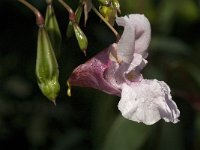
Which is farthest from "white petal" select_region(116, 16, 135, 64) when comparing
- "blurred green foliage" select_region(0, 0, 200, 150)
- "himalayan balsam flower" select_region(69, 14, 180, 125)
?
"blurred green foliage" select_region(0, 0, 200, 150)

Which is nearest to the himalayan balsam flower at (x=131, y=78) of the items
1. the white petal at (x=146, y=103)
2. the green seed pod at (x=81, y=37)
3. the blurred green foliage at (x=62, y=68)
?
the white petal at (x=146, y=103)

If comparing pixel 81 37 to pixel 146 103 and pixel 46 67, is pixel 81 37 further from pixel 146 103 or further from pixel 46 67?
pixel 146 103

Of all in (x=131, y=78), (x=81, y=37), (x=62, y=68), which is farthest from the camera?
(x=62, y=68)

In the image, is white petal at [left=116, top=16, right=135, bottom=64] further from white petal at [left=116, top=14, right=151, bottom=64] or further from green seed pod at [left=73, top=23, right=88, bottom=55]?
green seed pod at [left=73, top=23, right=88, bottom=55]

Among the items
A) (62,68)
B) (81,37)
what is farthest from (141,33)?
(62,68)

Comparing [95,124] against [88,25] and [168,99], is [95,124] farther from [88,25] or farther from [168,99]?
[168,99]

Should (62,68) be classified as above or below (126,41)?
below

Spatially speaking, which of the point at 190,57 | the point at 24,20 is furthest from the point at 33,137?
the point at 190,57
